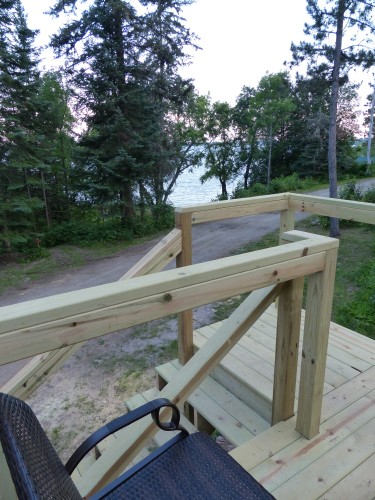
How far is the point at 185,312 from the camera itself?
6.92ft

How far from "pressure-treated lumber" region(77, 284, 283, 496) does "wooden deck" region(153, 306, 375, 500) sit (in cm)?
44

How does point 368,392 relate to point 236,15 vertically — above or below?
below

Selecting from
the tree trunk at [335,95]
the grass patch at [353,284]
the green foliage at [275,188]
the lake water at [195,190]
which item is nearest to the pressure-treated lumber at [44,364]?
the grass patch at [353,284]

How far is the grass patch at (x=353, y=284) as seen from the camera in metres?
3.83

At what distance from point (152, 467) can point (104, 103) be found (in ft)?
30.5

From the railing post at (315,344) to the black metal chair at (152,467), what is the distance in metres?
0.53

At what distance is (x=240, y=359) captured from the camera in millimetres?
2107

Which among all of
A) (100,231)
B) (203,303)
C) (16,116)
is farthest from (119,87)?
(203,303)

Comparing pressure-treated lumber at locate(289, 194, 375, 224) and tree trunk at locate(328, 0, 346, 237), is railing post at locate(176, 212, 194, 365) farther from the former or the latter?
tree trunk at locate(328, 0, 346, 237)

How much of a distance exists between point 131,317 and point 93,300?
4.5 inches

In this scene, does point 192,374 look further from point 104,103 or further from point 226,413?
point 104,103

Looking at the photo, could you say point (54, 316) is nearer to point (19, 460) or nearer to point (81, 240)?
point (19, 460)

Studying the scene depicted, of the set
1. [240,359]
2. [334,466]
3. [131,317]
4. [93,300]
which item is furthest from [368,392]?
[93,300]

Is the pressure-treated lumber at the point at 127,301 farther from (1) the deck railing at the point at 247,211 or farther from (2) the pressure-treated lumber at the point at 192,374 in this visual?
(1) the deck railing at the point at 247,211
